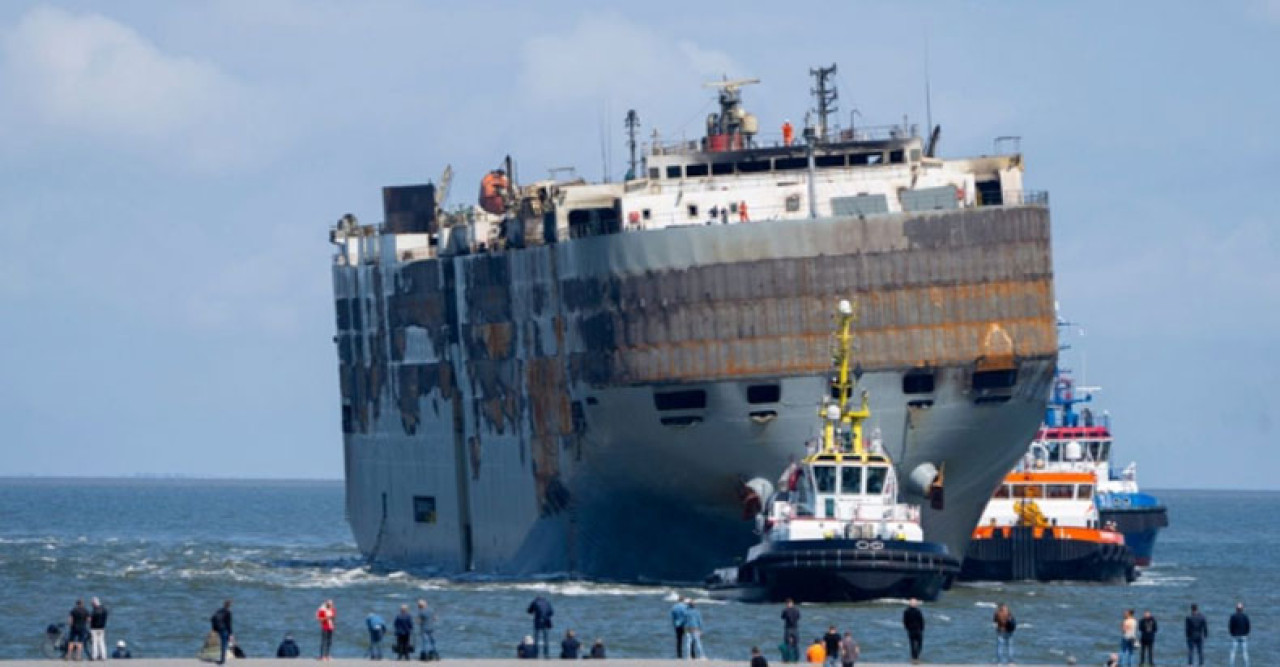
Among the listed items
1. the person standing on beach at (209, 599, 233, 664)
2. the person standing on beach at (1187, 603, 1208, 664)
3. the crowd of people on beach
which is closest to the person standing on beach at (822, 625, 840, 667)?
the crowd of people on beach

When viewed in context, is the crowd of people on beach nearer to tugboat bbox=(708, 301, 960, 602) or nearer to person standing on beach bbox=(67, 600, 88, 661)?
person standing on beach bbox=(67, 600, 88, 661)

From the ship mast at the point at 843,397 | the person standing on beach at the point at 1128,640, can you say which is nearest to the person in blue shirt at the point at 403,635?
the person standing on beach at the point at 1128,640

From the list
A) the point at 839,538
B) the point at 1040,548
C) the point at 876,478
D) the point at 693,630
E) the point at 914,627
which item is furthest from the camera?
the point at 1040,548

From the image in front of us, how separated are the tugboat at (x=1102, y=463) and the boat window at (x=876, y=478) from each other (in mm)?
37334

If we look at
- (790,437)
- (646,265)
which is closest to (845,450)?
(790,437)

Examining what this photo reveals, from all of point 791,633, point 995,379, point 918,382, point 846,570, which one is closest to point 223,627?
point 791,633

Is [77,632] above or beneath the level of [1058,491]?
beneath

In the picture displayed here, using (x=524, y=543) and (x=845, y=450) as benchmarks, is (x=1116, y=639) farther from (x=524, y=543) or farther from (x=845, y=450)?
(x=524, y=543)

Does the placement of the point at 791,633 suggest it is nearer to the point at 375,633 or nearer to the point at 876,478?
the point at 375,633

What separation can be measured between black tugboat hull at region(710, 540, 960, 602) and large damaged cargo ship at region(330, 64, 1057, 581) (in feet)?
23.8

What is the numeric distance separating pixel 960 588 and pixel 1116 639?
17893mm

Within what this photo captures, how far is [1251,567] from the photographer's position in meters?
132

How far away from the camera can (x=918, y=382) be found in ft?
289

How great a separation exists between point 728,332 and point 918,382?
5.83 meters
